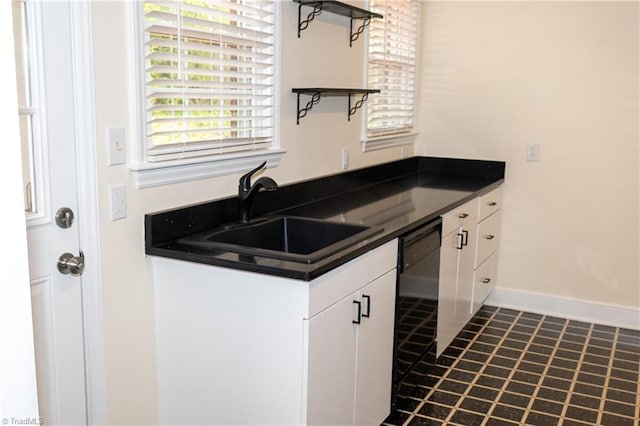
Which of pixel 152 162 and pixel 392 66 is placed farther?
pixel 392 66

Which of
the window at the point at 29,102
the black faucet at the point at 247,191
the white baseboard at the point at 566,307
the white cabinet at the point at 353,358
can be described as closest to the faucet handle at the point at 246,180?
the black faucet at the point at 247,191

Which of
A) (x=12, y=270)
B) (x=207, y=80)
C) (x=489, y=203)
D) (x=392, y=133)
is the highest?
(x=207, y=80)

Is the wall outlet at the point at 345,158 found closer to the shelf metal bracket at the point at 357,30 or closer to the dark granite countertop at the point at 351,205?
the dark granite countertop at the point at 351,205

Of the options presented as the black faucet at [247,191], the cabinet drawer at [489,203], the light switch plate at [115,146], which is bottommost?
the cabinet drawer at [489,203]

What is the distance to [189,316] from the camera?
2.32 meters

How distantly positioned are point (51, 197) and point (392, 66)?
267 cm

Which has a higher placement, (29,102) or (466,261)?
(29,102)

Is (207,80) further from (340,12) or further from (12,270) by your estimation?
(12,270)

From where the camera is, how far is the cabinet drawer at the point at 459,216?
334 cm

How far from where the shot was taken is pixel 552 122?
4.27m

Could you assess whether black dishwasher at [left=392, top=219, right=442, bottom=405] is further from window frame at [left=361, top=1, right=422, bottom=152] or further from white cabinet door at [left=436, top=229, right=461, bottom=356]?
window frame at [left=361, top=1, right=422, bottom=152]

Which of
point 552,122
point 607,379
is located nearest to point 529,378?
point 607,379

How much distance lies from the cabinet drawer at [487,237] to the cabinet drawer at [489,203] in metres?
0.04

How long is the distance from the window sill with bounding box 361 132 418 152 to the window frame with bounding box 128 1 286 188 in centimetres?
116
